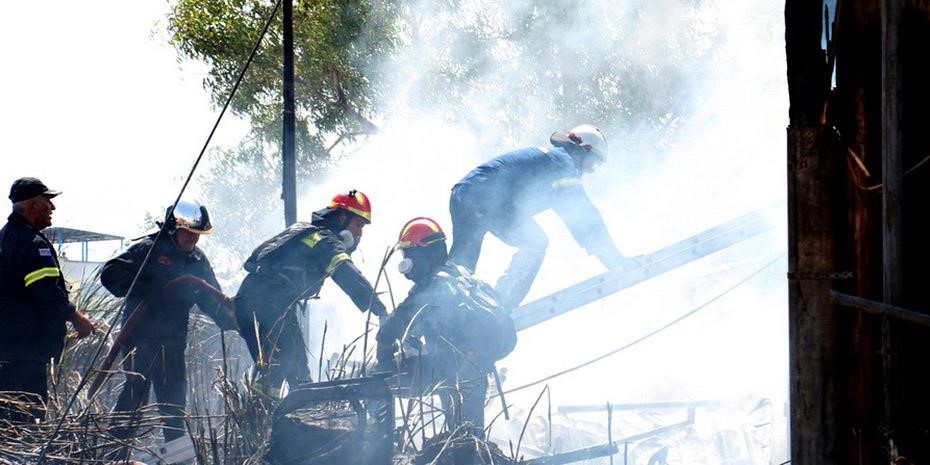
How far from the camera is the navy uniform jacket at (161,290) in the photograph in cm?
585

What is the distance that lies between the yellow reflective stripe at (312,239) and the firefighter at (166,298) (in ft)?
2.23

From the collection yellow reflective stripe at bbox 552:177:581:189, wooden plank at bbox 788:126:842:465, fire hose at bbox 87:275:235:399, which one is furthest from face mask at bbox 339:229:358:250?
wooden plank at bbox 788:126:842:465

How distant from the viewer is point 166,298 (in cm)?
598

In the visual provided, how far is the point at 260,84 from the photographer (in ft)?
49.6

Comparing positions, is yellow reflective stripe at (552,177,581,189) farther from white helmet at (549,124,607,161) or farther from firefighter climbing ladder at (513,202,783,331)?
firefighter climbing ladder at (513,202,783,331)

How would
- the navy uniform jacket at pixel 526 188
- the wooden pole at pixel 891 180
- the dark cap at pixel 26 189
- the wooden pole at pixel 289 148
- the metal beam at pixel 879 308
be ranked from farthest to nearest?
the wooden pole at pixel 289 148, the navy uniform jacket at pixel 526 188, the dark cap at pixel 26 189, the wooden pole at pixel 891 180, the metal beam at pixel 879 308

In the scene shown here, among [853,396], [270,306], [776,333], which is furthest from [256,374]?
[776,333]

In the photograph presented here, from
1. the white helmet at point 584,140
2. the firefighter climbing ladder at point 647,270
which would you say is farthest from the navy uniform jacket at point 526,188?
the firefighter climbing ladder at point 647,270

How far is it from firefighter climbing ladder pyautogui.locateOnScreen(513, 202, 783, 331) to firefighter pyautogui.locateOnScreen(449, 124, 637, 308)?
5.3 inches

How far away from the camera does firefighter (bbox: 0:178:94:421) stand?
5391 millimetres

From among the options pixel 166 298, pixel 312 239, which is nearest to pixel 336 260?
A: pixel 312 239

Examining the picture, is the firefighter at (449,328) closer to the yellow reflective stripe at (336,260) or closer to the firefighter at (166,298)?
the yellow reflective stripe at (336,260)

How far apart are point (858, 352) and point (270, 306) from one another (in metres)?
3.55

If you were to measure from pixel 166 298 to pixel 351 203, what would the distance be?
1.27 m
